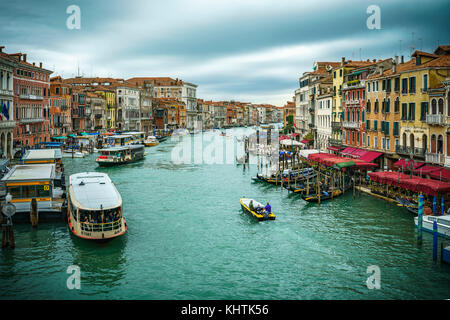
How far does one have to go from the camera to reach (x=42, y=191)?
1984 centimetres

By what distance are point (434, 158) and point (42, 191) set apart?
19730mm

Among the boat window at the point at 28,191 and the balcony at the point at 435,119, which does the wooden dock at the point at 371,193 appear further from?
the boat window at the point at 28,191

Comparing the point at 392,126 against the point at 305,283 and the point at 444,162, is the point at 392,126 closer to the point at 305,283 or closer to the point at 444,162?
the point at 444,162

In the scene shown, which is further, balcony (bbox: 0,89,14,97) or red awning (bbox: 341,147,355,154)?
balcony (bbox: 0,89,14,97)

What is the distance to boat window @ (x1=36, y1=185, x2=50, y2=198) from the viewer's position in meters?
19.8

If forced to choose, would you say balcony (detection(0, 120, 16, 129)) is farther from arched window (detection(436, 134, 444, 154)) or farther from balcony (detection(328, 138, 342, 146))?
arched window (detection(436, 134, 444, 154))

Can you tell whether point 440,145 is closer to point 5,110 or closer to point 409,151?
point 409,151

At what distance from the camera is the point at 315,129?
48281 millimetres

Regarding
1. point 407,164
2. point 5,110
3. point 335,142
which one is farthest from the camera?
point 335,142

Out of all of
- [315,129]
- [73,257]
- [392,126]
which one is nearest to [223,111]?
[315,129]

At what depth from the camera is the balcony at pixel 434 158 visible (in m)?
23.4

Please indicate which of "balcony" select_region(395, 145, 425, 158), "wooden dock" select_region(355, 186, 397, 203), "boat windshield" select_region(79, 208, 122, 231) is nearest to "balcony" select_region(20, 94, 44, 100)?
"boat windshield" select_region(79, 208, 122, 231)

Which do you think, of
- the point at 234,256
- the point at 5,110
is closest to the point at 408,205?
the point at 234,256

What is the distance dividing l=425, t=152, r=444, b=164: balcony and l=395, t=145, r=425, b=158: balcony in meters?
0.66
